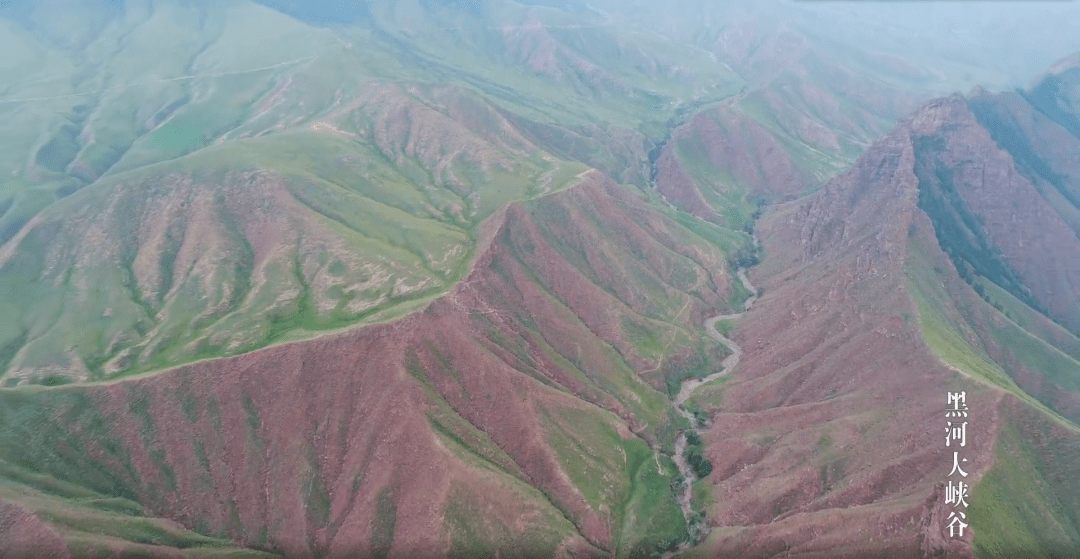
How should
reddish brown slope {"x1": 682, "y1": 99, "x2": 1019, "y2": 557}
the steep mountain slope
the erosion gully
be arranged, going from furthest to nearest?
the erosion gully < reddish brown slope {"x1": 682, "y1": 99, "x2": 1019, "y2": 557} < the steep mountain slope

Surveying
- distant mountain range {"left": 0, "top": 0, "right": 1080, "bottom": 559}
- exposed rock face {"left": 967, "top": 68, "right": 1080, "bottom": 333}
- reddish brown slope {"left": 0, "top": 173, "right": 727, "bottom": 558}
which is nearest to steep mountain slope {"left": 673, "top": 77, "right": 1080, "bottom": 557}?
distant mountain range {"left": 0, "top": 0, "right": 1080, "bottom": 559}

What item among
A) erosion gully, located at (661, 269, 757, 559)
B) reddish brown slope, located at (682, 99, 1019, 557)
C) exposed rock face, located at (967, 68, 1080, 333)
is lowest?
erosion gully, located at (661, 269, 757, 559)

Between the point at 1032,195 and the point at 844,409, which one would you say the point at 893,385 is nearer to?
the point at 844,409

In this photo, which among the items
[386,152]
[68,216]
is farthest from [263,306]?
[386,152]

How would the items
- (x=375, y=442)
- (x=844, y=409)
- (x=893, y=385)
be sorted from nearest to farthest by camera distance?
(x=375, y=442) → (x=893, y=385) → (x=844, y=409)

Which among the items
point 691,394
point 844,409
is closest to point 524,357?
point 691,394

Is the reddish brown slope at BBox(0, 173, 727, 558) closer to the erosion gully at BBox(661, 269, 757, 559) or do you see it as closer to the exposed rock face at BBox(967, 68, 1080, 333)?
the erosion gully at BBox(661, 269, 757, 559)

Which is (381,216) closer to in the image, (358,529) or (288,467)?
(288,467)

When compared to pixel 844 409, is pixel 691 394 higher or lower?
lower
